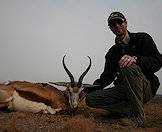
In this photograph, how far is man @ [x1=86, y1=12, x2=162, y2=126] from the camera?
6.72 metres

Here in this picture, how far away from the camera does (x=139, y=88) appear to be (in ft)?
22.2

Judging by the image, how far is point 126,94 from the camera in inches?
291

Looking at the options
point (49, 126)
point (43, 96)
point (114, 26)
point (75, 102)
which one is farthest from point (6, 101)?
point (114, 26)

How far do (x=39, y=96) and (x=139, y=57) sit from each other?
3452 millimetres

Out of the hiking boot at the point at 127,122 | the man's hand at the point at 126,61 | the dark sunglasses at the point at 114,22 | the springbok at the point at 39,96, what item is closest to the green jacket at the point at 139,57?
the man's hand at the point at 126,61

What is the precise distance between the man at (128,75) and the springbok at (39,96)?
1.29 m

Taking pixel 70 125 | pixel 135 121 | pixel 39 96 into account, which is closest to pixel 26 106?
pixel 39 96

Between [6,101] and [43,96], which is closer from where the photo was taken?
[6,101]

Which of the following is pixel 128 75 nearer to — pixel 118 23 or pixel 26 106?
pixel 118 23

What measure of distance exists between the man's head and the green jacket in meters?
0.34

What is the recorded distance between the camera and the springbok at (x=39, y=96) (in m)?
8.91

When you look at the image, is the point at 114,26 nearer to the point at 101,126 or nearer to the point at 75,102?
the point at 101,126

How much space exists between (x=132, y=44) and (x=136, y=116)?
140 centimetres

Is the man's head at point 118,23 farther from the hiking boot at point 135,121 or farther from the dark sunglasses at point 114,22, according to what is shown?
the hiking boot at point 135,121
